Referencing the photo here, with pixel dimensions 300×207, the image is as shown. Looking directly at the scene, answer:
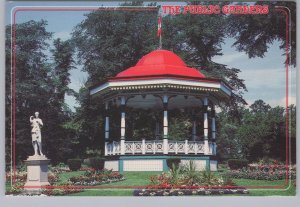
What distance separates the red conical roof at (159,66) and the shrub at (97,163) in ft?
10.2

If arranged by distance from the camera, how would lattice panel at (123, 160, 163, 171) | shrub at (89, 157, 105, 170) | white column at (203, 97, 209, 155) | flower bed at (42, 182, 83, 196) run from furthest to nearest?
white column at (203, 97, 209, 155) < shrub at (89, 157, 105, 170) < lattice panel at (123, 160, 163, 171) < flower bed at (42, 182, 83, 196)

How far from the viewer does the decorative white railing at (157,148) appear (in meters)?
21.7

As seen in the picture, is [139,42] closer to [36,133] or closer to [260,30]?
[260,30]

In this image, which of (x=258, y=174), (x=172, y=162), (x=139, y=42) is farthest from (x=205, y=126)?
(x=139, y=42)

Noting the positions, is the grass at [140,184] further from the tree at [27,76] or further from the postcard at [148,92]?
the tree at [27,76]

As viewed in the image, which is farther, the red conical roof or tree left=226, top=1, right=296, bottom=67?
the red conical roof

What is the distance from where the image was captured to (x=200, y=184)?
62.7 ft

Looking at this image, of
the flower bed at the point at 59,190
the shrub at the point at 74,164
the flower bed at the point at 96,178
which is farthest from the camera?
the shrub at the point at 74,164

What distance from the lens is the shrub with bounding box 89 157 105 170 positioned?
21109mm

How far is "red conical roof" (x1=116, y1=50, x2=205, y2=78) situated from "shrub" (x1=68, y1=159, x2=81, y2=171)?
3.45 m

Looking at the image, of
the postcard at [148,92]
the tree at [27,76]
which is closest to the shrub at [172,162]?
the postcard at [148,92]

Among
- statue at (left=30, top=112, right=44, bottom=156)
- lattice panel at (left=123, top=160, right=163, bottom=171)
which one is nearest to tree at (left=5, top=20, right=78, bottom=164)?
statue at (left=30, top=112, right=44, bottom=156)

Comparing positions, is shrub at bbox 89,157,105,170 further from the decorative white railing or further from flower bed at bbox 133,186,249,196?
flower bed at bbox 133,186,249,196

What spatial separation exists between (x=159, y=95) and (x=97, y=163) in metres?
3.37
